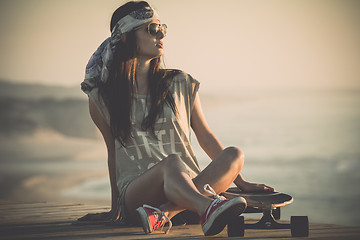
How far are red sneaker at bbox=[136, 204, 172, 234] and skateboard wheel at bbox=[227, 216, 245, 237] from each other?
325 millimetres

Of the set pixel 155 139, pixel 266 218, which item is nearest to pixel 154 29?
pixel 155 139

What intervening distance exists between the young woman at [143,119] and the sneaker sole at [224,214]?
1.26 feet

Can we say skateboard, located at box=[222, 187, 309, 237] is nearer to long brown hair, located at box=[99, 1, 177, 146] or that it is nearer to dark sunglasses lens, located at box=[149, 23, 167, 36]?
long brown hair, located at box=[99, 1, 177, 146]

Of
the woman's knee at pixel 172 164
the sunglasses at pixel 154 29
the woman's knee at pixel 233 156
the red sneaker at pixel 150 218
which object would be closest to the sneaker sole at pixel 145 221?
the red sneaker at pixel 150 218

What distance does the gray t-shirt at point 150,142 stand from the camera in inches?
123

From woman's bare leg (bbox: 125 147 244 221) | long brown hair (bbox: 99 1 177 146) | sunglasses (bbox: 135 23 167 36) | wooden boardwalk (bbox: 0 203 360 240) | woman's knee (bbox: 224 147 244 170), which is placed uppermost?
sunglasses (bbox: 135 23 167 36)

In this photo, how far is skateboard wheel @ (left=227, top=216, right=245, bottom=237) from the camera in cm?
254

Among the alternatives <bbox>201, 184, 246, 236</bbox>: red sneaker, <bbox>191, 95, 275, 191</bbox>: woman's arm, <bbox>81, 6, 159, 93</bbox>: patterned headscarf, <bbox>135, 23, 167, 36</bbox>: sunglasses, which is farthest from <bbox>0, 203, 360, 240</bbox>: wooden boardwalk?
<bbox>135, 23, 167, 36</bbox>: sunglasses

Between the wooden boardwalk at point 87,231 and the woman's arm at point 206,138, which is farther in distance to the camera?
the woman's arm at point 206,138

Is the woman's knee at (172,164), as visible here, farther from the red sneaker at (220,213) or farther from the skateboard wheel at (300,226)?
the skateboard wheel at (300,226)

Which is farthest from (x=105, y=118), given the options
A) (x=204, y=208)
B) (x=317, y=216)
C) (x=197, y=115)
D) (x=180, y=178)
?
(x=317, y=216)

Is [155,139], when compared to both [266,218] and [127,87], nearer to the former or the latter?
[127,87]

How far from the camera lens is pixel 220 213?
2369 millimetres

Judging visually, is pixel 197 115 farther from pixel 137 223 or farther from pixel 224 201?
pixel 224 201
